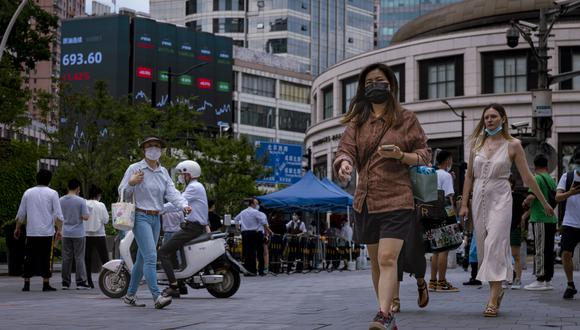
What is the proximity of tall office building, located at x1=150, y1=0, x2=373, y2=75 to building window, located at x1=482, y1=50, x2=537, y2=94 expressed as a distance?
216 ft

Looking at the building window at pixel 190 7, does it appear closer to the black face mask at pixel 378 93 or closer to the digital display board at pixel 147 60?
the digital display board at pixel 147 60

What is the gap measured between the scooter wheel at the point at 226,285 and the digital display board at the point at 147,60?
3334 inches

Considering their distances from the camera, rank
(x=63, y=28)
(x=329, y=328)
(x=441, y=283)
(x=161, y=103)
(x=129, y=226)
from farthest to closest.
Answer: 1. (x=63, y=28)
2. (x=161, y=103)
3. (x=441, y=283)
4. (x=129, y=226)
5. (x=329, y=328)

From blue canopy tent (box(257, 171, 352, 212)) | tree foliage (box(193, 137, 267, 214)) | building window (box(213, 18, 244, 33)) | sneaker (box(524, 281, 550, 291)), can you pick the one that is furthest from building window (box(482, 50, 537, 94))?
building window (box(213, 18, 244, 33))

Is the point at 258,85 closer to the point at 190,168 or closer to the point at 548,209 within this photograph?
the point at 190,168

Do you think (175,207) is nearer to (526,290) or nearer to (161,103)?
(526,290)

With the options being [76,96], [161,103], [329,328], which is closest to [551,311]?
[329,328]

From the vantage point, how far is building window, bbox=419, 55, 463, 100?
5806 cm

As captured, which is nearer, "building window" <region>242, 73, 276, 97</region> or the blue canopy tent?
the blue canopy tent

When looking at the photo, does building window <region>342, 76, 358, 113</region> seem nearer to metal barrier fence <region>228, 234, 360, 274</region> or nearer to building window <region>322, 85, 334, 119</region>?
building window <region>322, 85, 334, 119</region>

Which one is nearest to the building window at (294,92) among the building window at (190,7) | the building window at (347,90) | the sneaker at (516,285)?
the building window at (190,7)

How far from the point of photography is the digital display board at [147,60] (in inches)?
3959

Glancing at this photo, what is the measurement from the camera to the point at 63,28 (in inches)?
4171

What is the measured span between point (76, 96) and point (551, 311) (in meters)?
35.4
